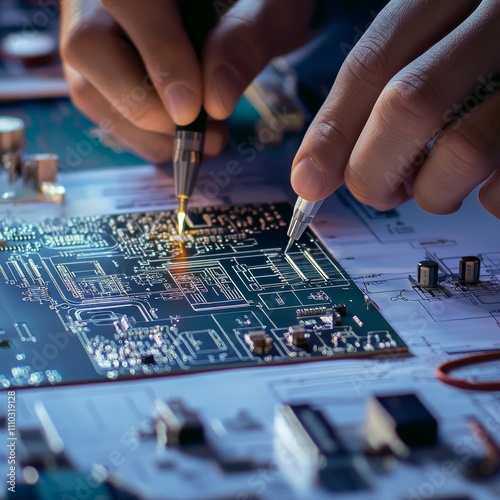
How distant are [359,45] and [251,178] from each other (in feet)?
1.28

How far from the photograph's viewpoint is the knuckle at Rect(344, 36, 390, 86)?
3.96ft

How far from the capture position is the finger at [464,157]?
1.13m

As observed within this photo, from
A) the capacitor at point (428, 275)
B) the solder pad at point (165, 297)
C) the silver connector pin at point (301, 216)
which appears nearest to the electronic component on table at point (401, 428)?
the solder pad at point (165, 297)

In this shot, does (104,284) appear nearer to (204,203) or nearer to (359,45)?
(204,203)

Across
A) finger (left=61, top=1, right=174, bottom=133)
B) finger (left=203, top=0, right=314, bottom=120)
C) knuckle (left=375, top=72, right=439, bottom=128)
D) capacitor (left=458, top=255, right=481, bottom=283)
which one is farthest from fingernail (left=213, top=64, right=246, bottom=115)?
capacitor (left=458, top=255, right=481, bottom=283)

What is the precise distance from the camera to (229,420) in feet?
2.94

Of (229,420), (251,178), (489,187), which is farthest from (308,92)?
(229,420)

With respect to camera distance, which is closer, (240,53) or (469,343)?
(469,343)

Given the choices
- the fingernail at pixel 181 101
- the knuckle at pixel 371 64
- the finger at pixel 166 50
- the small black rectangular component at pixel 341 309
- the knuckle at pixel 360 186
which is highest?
the finger at pixel 166 50

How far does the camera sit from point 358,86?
1.21 meters

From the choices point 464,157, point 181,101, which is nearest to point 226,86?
point 181,101

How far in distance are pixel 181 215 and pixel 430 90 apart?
1.41ft

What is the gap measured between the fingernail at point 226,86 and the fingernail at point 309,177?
0.90 ft

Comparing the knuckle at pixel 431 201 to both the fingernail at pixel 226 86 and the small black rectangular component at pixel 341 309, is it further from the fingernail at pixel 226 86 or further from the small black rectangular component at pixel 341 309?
the fingernail at pixel 226 86
